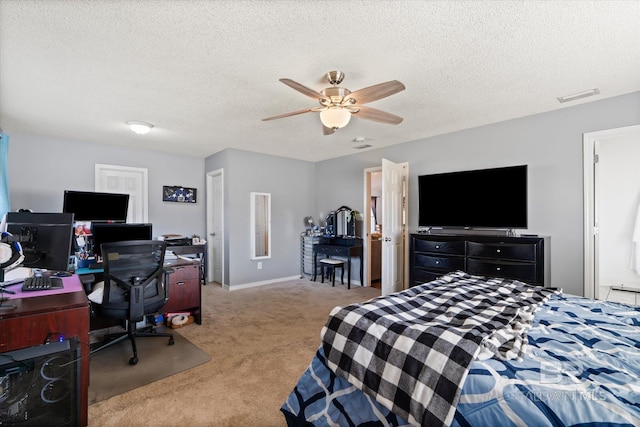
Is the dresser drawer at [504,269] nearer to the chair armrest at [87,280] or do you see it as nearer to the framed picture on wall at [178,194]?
the chair armrest at [87,280]

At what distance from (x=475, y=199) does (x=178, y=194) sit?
4847mm

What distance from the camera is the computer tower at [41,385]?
124 cm

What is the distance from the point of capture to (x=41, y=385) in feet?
4.47

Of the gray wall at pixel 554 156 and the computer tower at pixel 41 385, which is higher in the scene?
the gray wall at pixel 554 156

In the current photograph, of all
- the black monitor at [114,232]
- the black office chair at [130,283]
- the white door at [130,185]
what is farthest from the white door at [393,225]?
the white door at [130,185]

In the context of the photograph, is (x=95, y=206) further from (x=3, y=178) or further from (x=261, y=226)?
(x=261, y=226)

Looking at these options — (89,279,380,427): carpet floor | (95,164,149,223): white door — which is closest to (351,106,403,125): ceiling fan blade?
(89,279,380,427): carpet floor

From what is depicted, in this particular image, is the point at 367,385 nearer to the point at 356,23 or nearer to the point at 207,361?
the point at 207,361

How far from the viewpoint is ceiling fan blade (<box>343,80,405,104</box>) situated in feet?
6.54

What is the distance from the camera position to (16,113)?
10.6 feet

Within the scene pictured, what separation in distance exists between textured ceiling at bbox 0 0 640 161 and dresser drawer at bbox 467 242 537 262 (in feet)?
4.84

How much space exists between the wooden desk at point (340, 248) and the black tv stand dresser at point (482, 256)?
1.36 meters

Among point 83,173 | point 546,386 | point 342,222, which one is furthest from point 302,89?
point 83,173

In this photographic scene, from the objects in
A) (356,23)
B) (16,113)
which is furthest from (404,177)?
(16,113)
